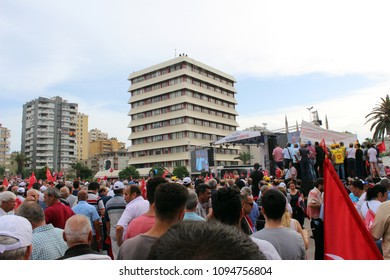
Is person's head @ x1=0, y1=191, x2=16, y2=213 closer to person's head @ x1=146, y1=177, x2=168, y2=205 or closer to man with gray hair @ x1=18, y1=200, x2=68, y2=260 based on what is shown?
man with gray hair @ x1=18, y1=200, x2=68, y2=260

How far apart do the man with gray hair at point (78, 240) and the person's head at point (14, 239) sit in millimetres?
283

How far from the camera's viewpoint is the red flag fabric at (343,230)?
226 centimetres

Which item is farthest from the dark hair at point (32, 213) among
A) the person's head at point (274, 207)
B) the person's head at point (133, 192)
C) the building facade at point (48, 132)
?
the building facade at point (48, 132)

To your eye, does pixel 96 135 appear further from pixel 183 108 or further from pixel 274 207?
pixel 274 207

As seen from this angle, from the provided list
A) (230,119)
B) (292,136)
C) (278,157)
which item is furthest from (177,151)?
(278,157)

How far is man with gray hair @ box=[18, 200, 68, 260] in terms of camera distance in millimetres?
3096

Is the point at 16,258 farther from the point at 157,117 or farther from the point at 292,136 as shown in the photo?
the point at 157,117

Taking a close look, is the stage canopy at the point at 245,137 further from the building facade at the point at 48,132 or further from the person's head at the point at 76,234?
the building facade at the point at 48,132

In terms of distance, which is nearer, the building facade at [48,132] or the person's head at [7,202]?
the person's head at [7,202]

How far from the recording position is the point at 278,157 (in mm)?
15281

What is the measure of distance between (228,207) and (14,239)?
1733 millimetres

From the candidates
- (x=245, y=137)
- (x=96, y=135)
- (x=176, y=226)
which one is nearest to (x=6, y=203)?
(x=176, y=226)

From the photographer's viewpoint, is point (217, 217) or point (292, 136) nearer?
point (217, 217)
